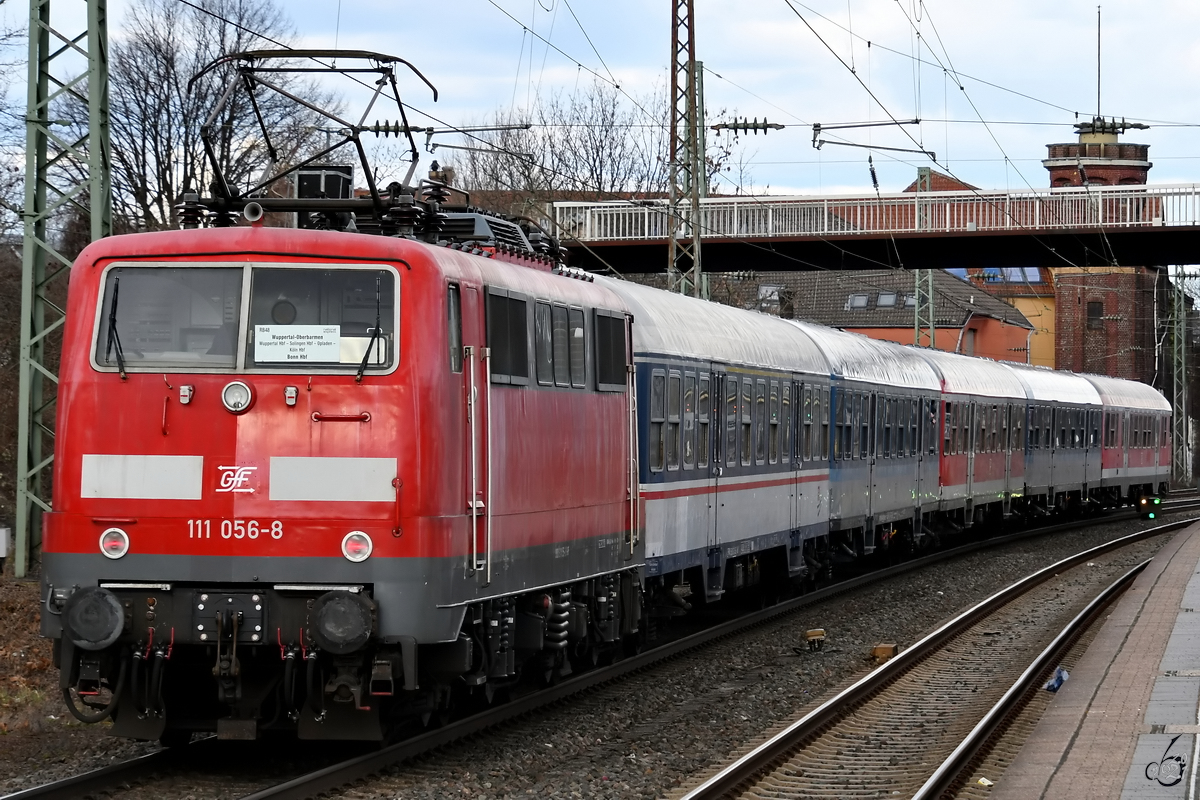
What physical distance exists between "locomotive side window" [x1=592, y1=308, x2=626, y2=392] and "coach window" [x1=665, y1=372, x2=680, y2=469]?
6.76ft

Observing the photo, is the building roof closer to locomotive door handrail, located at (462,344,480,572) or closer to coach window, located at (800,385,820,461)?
coach window, located at (800,385,820,461)

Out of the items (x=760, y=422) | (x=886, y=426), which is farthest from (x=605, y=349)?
(x=886, y=426)

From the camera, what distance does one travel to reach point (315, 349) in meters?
10.0

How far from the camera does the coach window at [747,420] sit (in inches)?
759

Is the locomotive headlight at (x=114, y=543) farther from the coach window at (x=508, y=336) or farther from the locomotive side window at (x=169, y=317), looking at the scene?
the coach window at (x=508, y=336)

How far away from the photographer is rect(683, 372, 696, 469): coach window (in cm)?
1678

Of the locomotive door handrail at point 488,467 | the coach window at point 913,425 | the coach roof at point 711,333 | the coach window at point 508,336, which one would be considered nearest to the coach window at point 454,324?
the locomotive door handrail at point 488,467

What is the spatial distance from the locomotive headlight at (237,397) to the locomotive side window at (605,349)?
3.40m

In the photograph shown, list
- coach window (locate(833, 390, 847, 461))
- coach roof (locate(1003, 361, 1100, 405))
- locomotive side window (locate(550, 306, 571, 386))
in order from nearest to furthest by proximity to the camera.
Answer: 1. locomotive side window (locate(550, 306, 571, 386))
2. coach window (locate(833, 390, 847, 461))
3. coach roof (locate(1003, 361, 1100, 405))

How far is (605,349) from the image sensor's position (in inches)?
535

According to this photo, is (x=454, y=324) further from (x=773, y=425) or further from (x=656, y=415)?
(x=773, y=425)

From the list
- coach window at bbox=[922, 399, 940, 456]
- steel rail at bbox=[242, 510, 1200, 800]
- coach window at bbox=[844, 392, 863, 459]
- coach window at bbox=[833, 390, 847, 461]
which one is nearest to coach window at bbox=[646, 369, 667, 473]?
steel rail at bbox=[242, 510, 1200, 800]

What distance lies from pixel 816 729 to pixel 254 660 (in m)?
4.68

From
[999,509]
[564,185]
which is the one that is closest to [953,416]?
[999,509]
